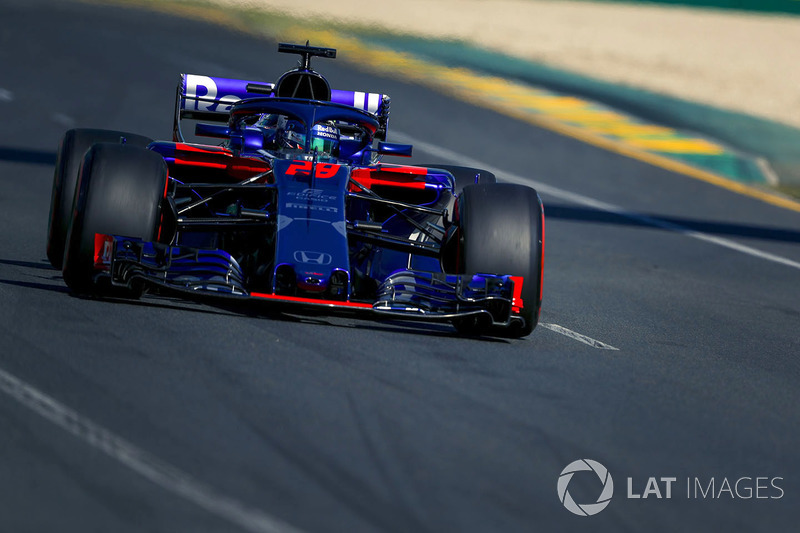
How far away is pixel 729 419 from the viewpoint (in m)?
6.54

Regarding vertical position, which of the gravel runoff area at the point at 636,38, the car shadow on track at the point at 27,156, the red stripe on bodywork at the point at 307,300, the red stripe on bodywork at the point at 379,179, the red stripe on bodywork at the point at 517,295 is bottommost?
the car shadow on track at the point at 27,156

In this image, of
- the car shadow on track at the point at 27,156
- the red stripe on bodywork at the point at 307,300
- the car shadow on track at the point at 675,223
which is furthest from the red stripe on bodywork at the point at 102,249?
the car shadow on track at the point at 675,223

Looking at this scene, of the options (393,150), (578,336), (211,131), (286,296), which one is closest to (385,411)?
(286,296)

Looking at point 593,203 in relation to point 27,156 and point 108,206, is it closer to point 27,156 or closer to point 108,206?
point 27,156

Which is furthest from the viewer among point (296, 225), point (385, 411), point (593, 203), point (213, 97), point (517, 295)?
point (593, 203)

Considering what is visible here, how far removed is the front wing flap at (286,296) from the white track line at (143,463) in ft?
4.85

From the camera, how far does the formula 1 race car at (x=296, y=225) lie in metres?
7.44

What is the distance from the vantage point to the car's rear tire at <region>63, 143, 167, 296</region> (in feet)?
24.6

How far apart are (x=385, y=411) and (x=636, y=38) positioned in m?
27.0

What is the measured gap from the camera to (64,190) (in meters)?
8.52

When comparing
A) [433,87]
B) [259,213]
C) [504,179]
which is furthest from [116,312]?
[433,87]

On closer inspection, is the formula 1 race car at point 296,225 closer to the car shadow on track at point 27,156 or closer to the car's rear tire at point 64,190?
the car's rear tire at point 64,190

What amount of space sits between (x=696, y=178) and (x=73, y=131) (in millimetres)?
10804

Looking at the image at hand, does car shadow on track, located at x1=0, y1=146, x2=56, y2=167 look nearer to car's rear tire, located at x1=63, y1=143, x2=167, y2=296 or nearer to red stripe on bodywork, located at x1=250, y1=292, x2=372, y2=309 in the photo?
car's rear tire, located at x1=63, y1=143, x2=167, y2=296
